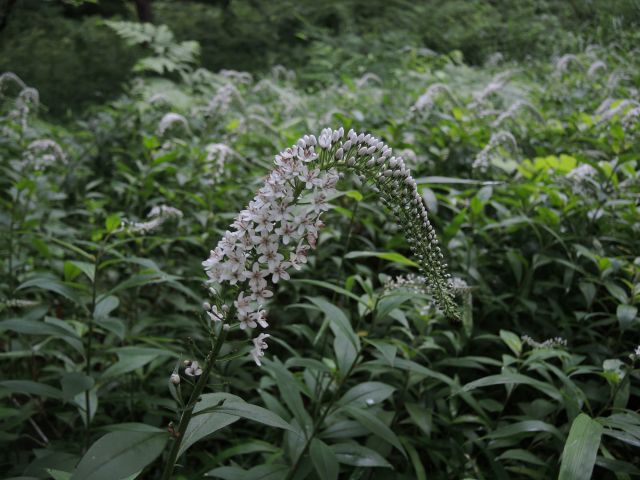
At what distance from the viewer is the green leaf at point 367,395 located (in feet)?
8.23

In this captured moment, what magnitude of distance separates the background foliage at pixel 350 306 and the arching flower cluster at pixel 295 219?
0.58 ft

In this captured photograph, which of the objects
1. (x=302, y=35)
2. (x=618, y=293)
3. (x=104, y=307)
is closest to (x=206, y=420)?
(x=104, y=307)

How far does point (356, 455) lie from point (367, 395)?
0.27 m

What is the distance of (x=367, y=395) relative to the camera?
2.53m

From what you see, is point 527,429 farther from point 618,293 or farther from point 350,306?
point 350,306

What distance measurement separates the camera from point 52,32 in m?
13.8

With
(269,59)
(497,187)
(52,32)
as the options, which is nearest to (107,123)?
(497,187)

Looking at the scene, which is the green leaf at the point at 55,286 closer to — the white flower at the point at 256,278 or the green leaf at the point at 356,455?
the white flower at the point at 256,278

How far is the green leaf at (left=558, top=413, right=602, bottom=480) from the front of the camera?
176 cm

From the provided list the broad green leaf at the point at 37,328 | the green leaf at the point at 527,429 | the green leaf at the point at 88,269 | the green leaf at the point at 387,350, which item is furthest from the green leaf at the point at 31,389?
the green leaf at the point at 527,429

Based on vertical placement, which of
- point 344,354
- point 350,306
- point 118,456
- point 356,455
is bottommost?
point 350,306

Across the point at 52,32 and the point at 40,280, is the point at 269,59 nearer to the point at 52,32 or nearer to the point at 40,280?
the point at 52,32

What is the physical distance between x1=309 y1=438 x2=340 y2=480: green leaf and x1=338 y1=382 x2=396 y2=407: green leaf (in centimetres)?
28

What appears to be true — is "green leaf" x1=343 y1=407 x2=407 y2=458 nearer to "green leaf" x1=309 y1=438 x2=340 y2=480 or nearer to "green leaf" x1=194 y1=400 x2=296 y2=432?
"green leaf" x1=309 y1=438 x2=340 y2=480
